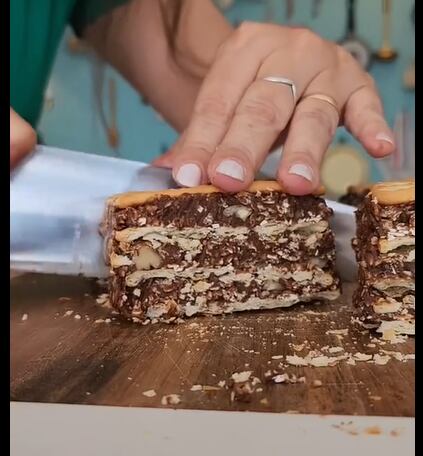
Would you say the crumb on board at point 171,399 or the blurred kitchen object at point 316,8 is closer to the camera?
the crumb on board at point 171,399

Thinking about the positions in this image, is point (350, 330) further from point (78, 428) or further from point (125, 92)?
point (125, 92)

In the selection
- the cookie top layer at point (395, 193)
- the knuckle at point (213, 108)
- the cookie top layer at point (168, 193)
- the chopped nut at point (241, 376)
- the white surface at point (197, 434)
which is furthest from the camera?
the knuckle at point (213, 108)

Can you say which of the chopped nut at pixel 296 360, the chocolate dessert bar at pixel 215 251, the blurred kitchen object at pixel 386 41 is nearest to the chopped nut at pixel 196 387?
the chopped nut at pixel 296 360

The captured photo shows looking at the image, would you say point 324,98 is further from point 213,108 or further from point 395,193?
point 395,193

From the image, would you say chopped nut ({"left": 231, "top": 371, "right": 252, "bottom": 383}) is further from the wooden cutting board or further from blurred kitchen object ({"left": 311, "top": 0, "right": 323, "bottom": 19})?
→ blurred kitchen object ({"left": 311, "top": 0, "right": 323, "bottom": 19})

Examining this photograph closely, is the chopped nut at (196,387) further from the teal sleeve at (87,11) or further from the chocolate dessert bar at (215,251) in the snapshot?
the teal sleeve at (87,11)

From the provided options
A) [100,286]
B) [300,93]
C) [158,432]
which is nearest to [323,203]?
[300,93]

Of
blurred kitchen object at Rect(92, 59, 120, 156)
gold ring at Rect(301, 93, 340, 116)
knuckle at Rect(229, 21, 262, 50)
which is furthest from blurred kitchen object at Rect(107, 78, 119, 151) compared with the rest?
gold ring at Rect(301, 93, 340, 116)
